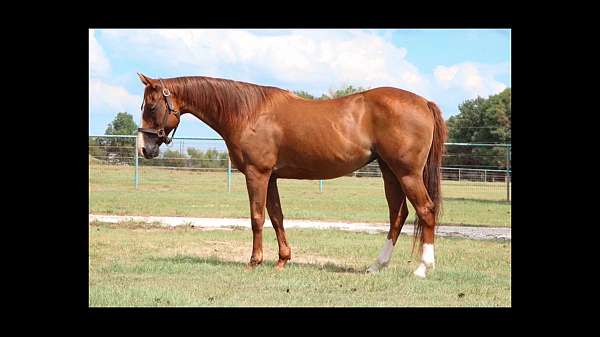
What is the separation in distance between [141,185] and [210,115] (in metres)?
14.7

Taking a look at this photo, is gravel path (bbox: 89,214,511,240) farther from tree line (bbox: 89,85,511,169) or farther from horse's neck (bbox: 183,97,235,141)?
horse's neck (bbox: 183,97,235,141)

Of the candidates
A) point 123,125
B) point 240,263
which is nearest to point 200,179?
point 123,125

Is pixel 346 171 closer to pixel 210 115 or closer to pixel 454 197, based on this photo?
pixel 210 115

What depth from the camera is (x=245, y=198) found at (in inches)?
713

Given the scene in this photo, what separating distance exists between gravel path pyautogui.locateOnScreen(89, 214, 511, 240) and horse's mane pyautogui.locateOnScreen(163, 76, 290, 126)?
463cm

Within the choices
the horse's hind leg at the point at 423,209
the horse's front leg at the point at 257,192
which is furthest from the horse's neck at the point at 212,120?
the horse's hind leg at the point at 423,209

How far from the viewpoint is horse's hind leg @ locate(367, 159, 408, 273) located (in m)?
7.22

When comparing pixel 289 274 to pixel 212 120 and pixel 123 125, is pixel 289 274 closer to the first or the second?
pixel 212 120

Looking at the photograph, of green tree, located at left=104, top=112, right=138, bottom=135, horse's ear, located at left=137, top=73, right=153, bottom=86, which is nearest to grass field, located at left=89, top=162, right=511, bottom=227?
green tree, located at left=104, top=112, right=138, bottom=135

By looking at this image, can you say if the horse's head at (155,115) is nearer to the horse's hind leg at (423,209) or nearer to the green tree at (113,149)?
the horse's hind leg at (423,209)

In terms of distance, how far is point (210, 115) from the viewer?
24.1 feet

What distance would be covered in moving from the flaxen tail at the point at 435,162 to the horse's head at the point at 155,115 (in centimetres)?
306

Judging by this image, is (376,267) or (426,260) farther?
(376,267)

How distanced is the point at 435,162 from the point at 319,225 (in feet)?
17.8
